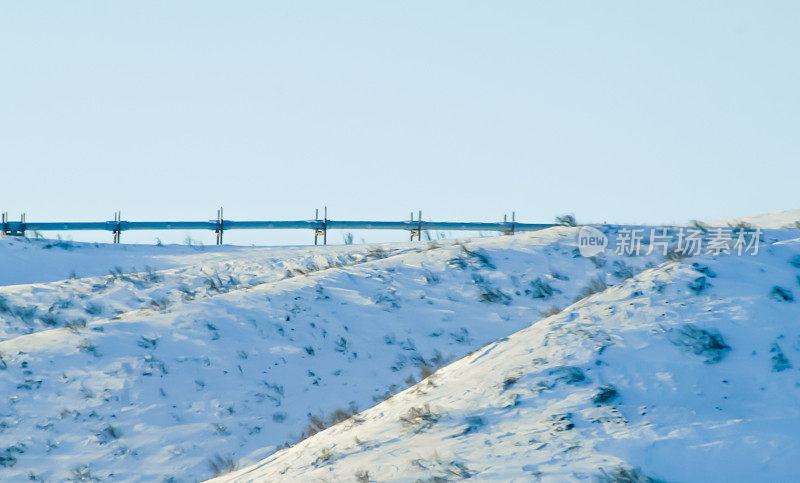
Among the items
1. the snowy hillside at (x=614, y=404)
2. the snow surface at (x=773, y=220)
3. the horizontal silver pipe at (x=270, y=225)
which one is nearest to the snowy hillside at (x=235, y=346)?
the snowy hillside at (x=614, y=404)

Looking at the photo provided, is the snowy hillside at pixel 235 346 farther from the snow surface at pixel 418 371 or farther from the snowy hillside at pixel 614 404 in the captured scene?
the snowy hillside at pixel 614 404

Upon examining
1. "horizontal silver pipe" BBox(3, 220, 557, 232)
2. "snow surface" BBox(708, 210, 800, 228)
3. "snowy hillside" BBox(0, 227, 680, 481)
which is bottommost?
"snowy hillside" BBox(0, 227, 680, 481)

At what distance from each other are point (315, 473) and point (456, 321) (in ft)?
19.4

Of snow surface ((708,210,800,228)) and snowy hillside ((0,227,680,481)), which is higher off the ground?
snow surface ((708,210,800,228))

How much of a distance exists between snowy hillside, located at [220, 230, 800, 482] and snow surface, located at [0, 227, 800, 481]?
2cm

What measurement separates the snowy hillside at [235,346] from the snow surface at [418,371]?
3 centimetres

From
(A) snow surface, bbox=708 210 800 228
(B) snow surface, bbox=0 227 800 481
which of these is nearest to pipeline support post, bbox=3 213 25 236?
(B) snow surface, bbox=0 227 800 481

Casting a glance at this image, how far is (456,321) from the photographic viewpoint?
11961mm

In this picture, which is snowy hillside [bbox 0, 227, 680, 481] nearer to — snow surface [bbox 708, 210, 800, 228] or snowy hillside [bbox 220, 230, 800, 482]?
snowy hillside [bbox 220, 230, 800, 482]

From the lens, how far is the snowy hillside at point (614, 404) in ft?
18.6

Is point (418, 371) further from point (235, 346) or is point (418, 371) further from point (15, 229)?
point (15, 229)

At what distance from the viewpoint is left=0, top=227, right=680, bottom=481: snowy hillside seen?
8898 mm

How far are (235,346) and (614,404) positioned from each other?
622 centimetres

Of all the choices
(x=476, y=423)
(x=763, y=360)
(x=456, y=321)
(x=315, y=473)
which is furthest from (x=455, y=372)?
(x=456, y=321)
